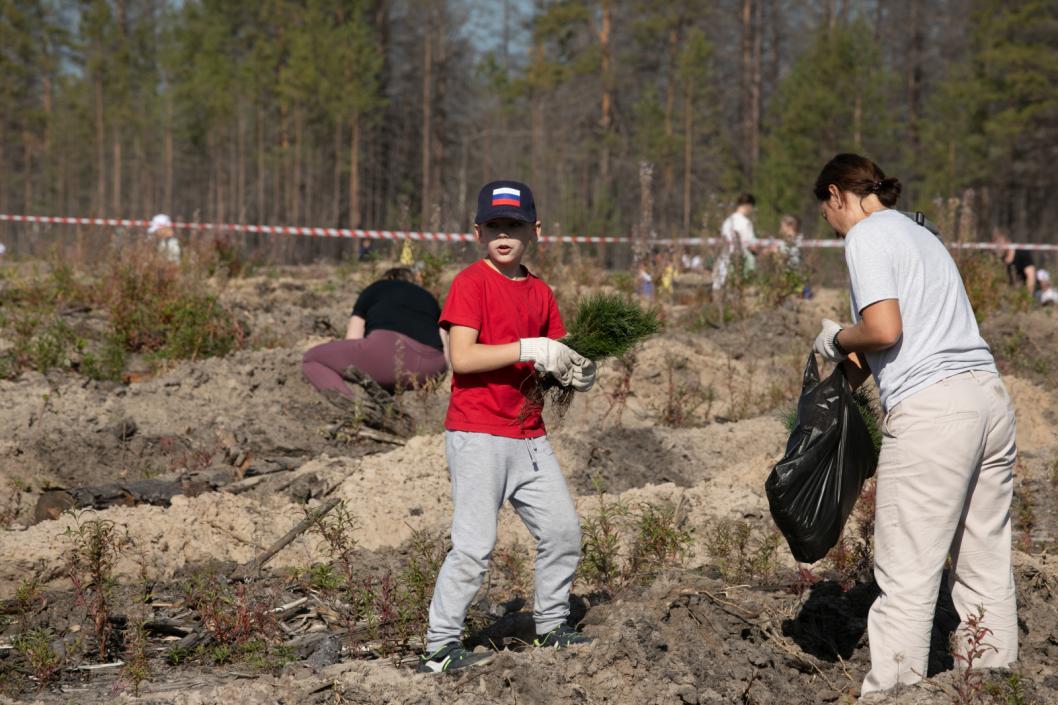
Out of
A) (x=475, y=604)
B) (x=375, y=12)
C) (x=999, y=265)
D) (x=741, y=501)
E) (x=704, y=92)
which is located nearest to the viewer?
(x=475, y=604)

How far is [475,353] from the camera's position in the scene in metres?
3.71

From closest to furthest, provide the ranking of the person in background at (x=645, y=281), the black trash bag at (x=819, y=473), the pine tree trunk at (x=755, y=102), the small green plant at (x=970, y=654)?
the small green plant at (x=970, y=654)
the black trash bag at (x=819, y=473)
the person in background at (x=645, y=281)
the pine tree trunk at (x=755, y=102)

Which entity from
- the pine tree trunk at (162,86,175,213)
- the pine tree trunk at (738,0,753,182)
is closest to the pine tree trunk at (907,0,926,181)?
the pine tree trunk at (738,0,753,182)

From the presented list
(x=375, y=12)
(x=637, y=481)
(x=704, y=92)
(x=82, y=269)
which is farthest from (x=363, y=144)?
Result: (x=637, y=481)

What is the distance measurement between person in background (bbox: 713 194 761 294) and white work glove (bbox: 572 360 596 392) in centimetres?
718

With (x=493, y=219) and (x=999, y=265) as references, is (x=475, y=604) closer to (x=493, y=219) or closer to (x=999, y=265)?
(x=493, y=219)

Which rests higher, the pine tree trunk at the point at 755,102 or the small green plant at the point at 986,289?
the pine tree trunk at the point at 755,102

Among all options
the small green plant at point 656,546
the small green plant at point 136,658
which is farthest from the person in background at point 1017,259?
the small green plant at point 136,658

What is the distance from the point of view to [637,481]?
→ 647 centimetres

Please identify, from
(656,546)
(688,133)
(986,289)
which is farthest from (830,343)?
(688,133)

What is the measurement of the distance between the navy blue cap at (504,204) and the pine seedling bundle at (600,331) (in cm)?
42

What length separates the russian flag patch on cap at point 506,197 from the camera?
3.80m

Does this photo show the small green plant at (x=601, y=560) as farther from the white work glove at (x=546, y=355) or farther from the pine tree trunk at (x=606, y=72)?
the pine tree trunk at (x=606, y=72)

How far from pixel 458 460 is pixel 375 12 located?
145ft
